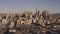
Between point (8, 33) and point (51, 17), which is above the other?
point (51, 17)

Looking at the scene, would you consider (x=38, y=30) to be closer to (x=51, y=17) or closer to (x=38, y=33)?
(x=38, y=33)

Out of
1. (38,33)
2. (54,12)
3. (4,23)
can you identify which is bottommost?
(38,33)

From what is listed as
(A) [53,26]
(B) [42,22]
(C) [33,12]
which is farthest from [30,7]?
(A) [53,26]

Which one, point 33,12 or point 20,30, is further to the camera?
point 33,12

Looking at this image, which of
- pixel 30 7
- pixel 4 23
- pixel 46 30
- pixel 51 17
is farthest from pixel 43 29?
pixel 4 23

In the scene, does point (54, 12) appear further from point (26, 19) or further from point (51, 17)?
point (26, 19)

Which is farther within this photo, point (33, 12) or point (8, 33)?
point (33, 12)
